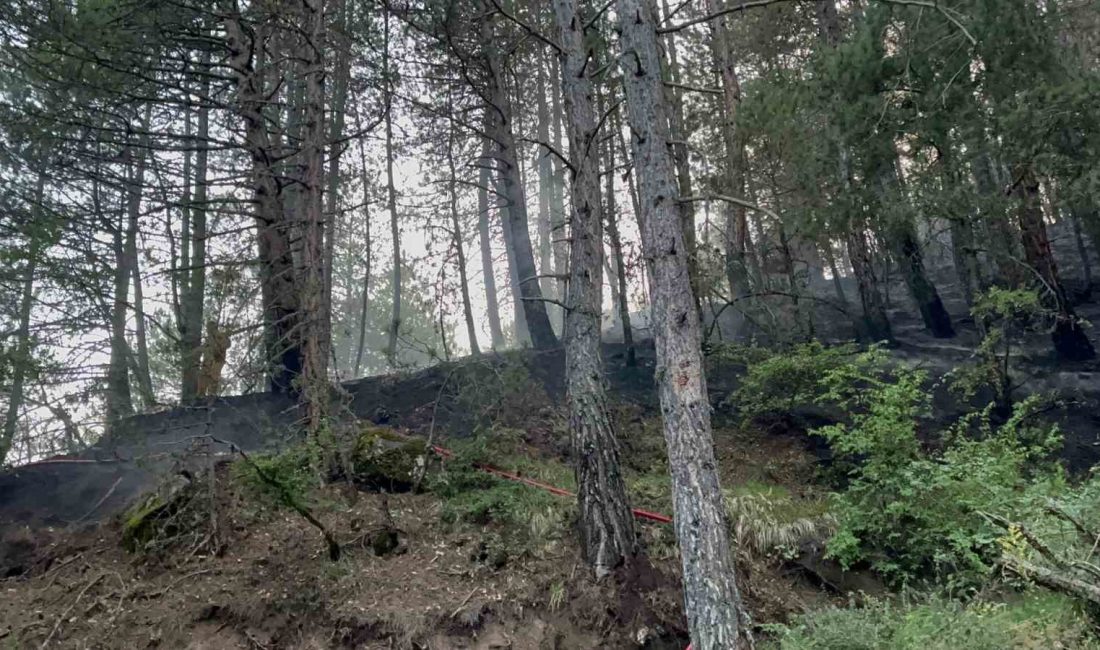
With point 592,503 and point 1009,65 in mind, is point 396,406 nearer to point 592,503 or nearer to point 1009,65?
point 592,503

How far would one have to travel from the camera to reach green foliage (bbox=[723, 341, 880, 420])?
28.4ft

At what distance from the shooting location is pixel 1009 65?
738cm

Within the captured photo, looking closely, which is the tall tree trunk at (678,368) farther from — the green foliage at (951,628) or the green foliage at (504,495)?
the green foliage at (504,495)

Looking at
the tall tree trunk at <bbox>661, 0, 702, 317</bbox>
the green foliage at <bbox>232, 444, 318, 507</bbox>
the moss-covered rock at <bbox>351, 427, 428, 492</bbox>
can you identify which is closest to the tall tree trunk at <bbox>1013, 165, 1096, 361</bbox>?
the tall tree trunk at <bbox>661, 0, 702, 317</bbox>

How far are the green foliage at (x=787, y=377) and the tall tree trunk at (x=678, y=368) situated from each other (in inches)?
165

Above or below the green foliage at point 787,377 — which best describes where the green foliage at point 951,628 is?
below

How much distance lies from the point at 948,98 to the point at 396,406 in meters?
9.03

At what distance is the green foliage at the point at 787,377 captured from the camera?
28.4ft

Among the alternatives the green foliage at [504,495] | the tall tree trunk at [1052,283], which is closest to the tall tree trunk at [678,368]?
the green foliage at [504,495]

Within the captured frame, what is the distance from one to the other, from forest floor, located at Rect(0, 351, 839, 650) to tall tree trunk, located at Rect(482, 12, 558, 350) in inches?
224

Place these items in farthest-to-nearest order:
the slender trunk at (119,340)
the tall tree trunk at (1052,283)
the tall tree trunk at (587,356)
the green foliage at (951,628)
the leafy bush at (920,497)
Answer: the tall tree trunk at (1052,283)
the slender trunk at (119,340)
the tall tree trunk at (587,356)
the leafy bush at (920,497)
the green foliage at (951,628)

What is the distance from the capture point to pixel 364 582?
243 inches

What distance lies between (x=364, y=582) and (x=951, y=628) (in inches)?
188

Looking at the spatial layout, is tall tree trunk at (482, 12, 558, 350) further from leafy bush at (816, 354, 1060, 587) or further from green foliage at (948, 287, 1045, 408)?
green foliage at (948, 287, 1045, 408)
